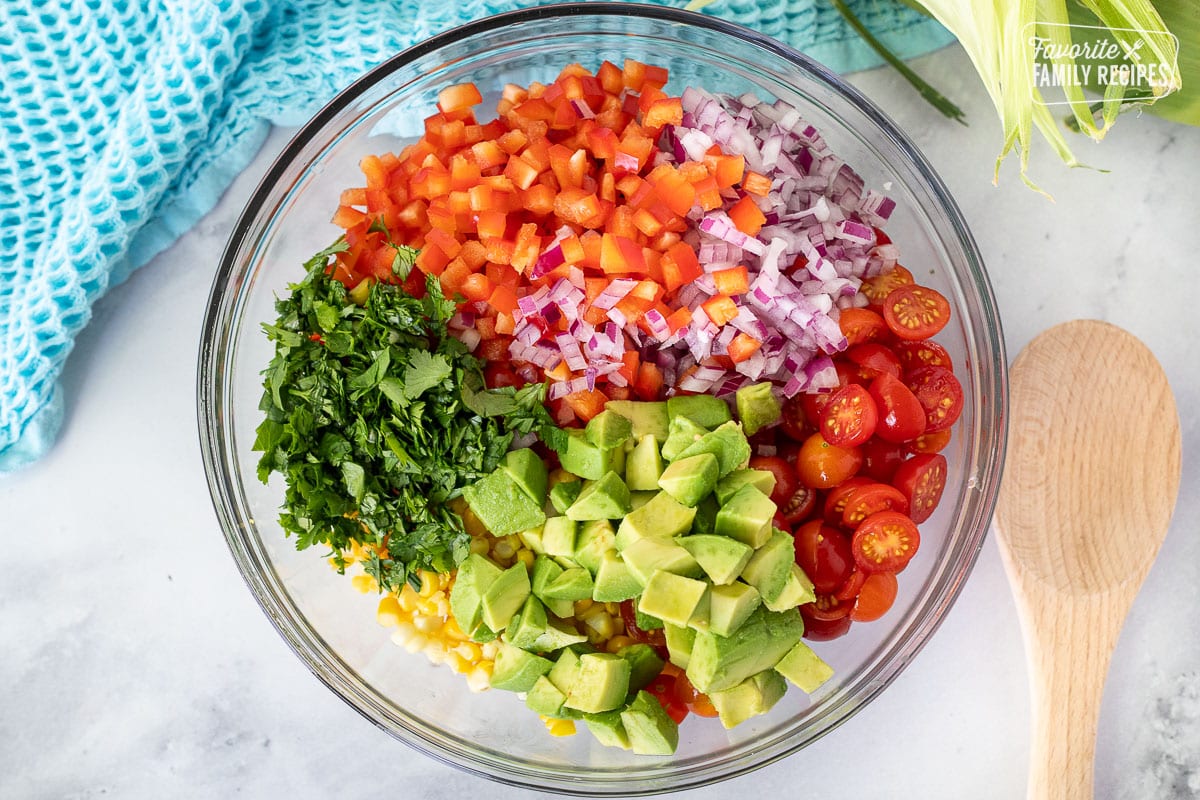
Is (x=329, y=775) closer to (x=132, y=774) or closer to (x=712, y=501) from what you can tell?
(x=132, y=774)

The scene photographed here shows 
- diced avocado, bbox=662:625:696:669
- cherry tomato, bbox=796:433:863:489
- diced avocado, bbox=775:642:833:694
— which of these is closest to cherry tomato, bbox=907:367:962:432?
cherry tomato, bbox=796:433:863:489

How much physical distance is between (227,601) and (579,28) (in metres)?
1.43

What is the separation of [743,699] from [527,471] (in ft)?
1.81

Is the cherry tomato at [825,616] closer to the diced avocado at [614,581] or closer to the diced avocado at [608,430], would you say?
the diced avocado at [614,581]

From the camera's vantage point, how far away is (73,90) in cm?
191

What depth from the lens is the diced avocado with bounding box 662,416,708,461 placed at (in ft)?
4.98

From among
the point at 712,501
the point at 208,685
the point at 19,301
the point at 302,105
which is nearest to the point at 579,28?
the point at 302,105

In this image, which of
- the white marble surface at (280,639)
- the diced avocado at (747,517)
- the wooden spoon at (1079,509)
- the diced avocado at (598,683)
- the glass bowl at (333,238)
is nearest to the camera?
the diced avocado at (747,517)

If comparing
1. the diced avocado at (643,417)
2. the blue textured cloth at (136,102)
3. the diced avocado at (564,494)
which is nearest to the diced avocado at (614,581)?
the diced avocado at (564,494)

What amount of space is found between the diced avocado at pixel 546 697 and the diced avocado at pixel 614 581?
0.20 metres

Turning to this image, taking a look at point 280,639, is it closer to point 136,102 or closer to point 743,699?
point 743,699

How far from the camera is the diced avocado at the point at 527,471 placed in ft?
5.06

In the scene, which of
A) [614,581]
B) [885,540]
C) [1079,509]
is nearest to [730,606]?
[614,581]

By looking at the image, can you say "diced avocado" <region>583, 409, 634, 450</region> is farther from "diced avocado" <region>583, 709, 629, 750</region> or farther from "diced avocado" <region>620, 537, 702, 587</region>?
"diced avocado" <region>583, 709, 629, 750</region>
